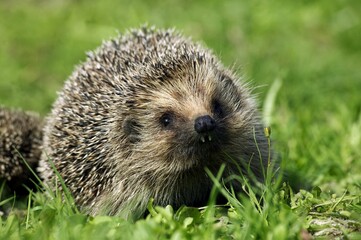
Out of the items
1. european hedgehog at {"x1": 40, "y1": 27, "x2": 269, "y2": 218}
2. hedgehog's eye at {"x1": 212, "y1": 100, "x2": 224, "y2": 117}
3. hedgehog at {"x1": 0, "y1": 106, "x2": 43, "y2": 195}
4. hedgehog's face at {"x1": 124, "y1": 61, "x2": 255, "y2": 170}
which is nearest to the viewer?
hedgehog's face at {"x1": 124, "y1": 61, "x2": 255, "y2": 170}

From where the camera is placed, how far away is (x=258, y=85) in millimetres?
6629

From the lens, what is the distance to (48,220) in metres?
4.01

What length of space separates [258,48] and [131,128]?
4.18 meters

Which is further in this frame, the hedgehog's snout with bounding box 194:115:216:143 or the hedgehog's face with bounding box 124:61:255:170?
the hedgehog's face with bounding box 124:61:255:170

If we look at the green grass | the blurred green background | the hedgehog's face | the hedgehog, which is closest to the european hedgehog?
the hedgehog's face

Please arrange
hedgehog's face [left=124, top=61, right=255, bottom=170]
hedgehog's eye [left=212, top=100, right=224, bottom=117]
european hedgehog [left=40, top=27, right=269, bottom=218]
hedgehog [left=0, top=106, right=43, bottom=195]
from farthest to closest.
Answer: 1. hedgehog [left=0, top=106, right=43, bottom=195]
2. hedgehog's eye [left=212, top=100, right=224, bottom=117]
3. european hedgehog [left=40, top=27, right=269, bottom=218]
4. hedgehog's face [left=124, top=61, right=255, bottom=170]

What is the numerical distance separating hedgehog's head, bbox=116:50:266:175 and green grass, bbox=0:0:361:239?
1.26ft

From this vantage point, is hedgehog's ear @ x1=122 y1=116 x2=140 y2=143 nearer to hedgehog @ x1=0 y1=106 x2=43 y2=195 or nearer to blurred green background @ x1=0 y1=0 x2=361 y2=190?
hedgehog @ x1=0 y1=106 x2=43 y2=195

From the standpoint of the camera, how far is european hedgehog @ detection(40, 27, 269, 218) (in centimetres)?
477

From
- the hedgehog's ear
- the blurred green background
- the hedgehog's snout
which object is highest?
the blurred green background

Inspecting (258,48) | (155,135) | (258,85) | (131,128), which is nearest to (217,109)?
(155,135)

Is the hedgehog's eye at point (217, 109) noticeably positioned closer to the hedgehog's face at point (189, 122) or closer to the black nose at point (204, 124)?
the hedgehog's face at point (189, 122)

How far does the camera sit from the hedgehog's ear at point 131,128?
497 centimetres

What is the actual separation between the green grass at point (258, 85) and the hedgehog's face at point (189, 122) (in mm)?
395
